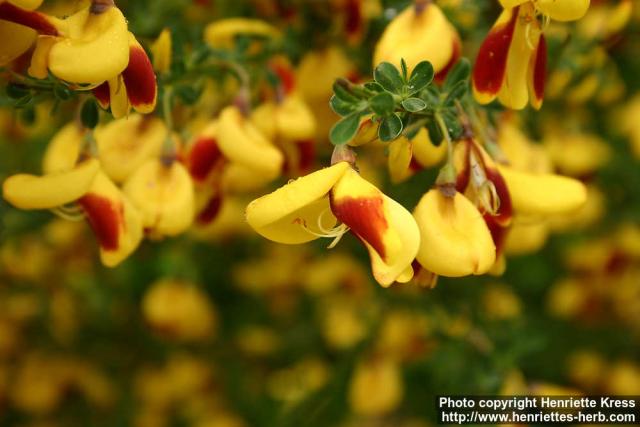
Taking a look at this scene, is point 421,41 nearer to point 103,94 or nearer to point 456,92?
point 456,92

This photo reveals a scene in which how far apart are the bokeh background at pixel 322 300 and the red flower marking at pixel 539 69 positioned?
22 cm

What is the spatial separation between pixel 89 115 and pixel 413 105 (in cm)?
33

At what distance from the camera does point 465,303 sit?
1413 mm

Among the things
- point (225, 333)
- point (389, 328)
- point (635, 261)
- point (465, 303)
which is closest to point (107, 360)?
point (225, 333)

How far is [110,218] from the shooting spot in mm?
821

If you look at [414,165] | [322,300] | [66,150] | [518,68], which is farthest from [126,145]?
[322,300]

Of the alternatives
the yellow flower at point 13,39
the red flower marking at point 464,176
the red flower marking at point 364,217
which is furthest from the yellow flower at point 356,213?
the yellow flower at point 13,39

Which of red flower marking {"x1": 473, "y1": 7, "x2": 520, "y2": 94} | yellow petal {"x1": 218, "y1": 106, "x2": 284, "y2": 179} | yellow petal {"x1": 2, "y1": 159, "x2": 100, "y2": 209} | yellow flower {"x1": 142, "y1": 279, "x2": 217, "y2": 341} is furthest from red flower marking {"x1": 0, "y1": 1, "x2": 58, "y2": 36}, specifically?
yellow flower {"x1": 142, "y1": 279, "x2": 217, "y2": 341}

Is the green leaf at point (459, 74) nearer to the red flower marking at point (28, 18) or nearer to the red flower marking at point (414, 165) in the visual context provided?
the red flower marking at point (414, 165)

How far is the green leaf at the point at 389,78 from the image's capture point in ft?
2.38

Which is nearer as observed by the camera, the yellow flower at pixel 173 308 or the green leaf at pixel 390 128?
the green leaf at pixel 390 128

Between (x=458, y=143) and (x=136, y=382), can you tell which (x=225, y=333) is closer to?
(x=136, y=382)

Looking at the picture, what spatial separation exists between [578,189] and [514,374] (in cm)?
45

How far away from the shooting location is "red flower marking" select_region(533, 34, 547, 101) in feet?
2.62
